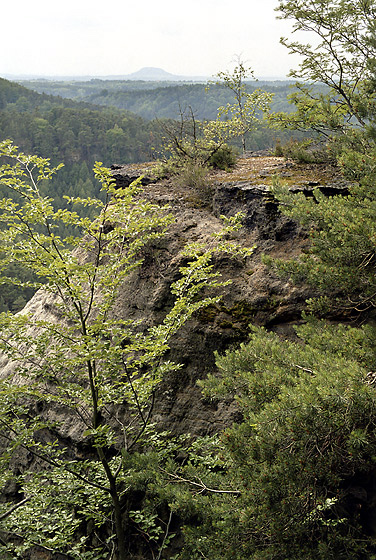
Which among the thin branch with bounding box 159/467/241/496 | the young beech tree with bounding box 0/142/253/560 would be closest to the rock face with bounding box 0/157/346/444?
the young beech tree with bounding box 0/142/253/560

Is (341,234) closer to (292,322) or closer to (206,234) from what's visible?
(292,322)

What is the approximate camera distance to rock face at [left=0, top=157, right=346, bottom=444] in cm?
589

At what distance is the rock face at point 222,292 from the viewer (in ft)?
19.3

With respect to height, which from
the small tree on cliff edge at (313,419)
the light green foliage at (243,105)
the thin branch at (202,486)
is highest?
the light green foliage at (243,105)

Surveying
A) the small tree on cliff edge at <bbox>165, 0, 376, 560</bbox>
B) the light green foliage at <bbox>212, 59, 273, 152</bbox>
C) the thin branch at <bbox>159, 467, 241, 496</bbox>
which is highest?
the light green foliage at <bbox>212, 59, 273, 152</bbox>

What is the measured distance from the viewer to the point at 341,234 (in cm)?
373

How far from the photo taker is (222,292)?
6.37 metres

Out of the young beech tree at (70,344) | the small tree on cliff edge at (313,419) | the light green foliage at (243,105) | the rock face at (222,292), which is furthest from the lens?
the light green foliage at (243,105)

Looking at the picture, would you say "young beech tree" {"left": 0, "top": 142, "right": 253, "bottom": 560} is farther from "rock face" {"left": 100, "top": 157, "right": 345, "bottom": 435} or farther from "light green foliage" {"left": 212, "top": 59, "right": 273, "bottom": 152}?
"light green foliage" {"left": 212, "top": 59, "right": 273, "bottom": 152}

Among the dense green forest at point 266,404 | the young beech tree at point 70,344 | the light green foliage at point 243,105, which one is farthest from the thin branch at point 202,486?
the light green foliage at point 243,105

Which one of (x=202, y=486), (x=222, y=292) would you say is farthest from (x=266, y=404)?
(x=222, y=292)

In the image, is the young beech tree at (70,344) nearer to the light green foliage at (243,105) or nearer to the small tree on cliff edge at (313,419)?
the small tree on cliff edge at (313,419)

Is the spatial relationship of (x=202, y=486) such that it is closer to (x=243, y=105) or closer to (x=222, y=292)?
(x=222, y=292)

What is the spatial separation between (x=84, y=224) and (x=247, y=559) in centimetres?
374
